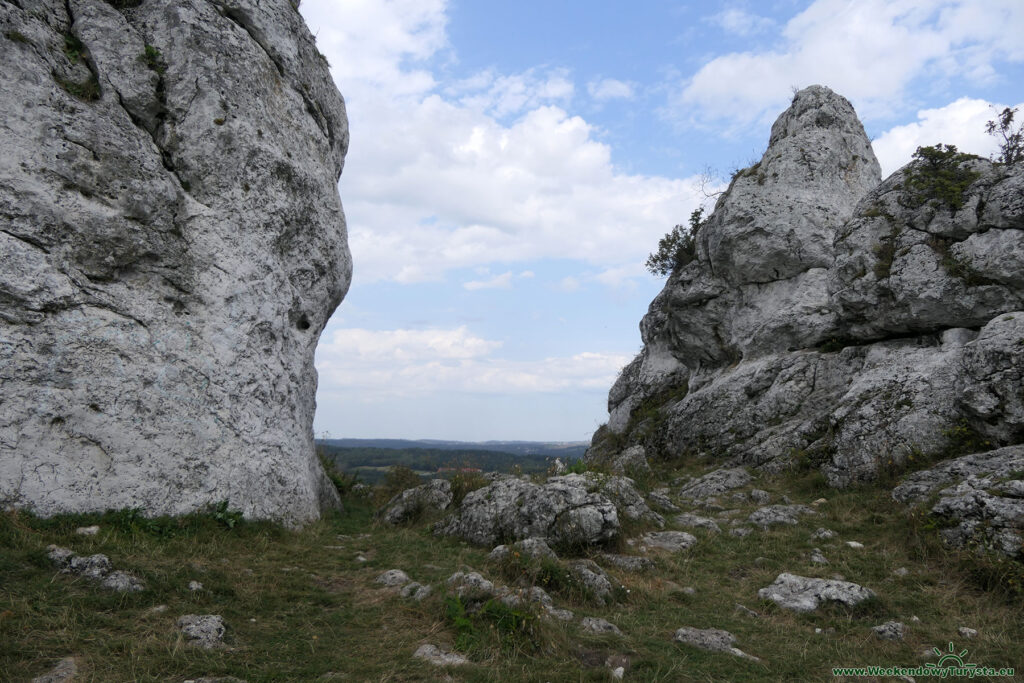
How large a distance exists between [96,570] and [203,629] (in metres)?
2.43

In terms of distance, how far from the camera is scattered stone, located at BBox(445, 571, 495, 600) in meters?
8.38

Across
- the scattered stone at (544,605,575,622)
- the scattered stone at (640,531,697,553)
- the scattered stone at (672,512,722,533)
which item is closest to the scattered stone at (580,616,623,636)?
the scattered stone at (544,605,575,622)

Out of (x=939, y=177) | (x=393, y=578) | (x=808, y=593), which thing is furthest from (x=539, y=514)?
(x=939, y=177)

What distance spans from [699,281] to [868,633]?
2069cm

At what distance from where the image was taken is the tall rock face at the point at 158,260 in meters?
11.1

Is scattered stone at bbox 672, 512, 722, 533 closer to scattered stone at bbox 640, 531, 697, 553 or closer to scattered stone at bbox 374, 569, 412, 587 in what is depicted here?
scattered stone at bbox 640, 531, 697, 553

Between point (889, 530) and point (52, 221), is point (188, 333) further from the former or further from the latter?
point (889, 530)

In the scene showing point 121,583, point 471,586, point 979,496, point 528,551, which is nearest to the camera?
point 121,583

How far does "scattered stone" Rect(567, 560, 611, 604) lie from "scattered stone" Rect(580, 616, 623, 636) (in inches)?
32.8

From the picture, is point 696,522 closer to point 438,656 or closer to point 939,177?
point 438,656

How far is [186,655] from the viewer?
6535mm

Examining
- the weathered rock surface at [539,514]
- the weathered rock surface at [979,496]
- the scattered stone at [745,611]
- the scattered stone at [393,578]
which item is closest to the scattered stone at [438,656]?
the scattered stone at [393,578]

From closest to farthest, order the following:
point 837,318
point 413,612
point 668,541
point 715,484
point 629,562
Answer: point 413,612 < point 629,562 < point 668,541 < point 715,484 < point 837,318

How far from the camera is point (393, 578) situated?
400 inches
